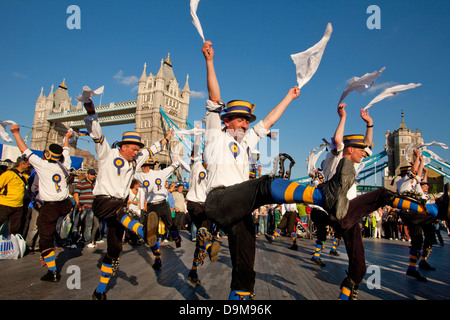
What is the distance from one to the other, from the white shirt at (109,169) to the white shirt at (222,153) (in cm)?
193

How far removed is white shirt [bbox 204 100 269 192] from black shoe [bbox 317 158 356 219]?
0.94 metres

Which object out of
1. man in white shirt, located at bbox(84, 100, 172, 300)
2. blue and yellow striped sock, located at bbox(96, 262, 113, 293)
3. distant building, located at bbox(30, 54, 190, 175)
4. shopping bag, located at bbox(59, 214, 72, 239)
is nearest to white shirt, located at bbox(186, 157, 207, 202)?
man in white shirt, located at bbox(84, 100, 172, 300)

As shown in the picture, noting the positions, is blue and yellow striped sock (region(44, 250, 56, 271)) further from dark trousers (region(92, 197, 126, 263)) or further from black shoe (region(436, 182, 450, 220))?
black shoe (region(436, 182, 450, 220))

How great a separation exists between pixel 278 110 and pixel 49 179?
446 centimetres

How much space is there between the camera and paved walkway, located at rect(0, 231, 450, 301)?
12.6ft

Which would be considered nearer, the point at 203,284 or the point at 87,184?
the point at 203,284

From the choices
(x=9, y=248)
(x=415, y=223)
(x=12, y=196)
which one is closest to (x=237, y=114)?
(x=415, y=223)
